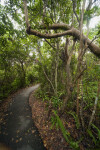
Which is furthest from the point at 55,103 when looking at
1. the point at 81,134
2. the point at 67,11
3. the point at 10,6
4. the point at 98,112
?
the point at 10,6

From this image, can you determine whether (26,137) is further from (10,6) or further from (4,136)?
(10,6)

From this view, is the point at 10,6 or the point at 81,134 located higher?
the point at 10,6

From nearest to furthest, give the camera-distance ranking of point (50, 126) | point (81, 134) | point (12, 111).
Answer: point (81, 134) → point (50, 126) → point (12, 111)

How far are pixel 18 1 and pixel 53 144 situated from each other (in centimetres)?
612

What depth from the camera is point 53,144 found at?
88.3 inches

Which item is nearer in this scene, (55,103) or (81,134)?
(81,134)

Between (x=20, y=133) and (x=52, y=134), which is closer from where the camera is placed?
(x=52, y=134)

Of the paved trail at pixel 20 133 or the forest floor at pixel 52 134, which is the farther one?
the paved trail at pixel 20 133

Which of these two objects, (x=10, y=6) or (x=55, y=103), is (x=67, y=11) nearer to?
(x=10, y=6)

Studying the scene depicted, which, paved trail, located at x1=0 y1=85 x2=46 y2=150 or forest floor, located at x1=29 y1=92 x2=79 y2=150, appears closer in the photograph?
forest floor, located at x1=29 y1=92 x2=79 y2=150

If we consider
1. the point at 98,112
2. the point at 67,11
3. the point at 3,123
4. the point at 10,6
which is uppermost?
the point at 10,6

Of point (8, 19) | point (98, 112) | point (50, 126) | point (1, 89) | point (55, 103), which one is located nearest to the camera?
point (98, 112)

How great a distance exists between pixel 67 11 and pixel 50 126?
5.43 m

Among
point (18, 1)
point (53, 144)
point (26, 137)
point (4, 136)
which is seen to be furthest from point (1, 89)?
point (18, 1)
